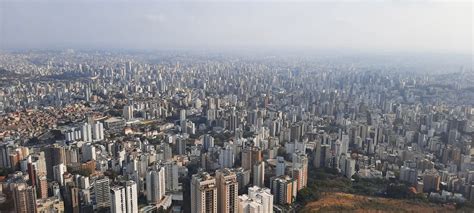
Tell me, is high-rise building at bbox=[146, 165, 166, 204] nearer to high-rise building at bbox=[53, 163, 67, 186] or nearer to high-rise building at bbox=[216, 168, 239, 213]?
high-rise building at bbox=[216, 168, 239, 213]

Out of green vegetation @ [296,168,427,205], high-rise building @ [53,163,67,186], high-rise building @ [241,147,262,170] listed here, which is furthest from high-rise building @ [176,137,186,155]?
green vegetation @ [296,168,427,205]

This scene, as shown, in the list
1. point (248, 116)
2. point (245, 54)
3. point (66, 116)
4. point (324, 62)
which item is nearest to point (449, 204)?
point (248, 116)

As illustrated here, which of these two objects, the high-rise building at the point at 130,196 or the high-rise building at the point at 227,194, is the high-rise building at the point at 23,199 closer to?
the high-rise building at the point at 130,196

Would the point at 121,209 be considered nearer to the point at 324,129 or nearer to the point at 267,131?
the point at 267,131

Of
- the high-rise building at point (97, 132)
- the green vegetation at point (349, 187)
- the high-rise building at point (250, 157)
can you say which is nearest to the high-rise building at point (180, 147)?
the high-rise building at point (250, 157)

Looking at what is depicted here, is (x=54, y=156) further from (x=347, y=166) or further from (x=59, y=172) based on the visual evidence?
(x=347, y=166)
